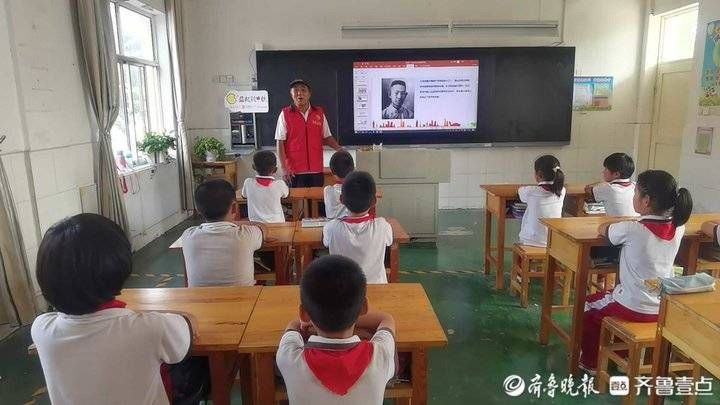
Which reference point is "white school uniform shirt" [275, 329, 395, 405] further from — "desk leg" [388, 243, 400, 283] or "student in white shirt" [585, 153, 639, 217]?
"student in white shirt" [585, 153, 639, 217]

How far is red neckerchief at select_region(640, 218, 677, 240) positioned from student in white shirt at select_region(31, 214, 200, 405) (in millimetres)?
2041

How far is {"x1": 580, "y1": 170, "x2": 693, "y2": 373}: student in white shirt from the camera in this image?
2127 mm

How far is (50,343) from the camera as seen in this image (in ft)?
3.80

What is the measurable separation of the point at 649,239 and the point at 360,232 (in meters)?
1.31

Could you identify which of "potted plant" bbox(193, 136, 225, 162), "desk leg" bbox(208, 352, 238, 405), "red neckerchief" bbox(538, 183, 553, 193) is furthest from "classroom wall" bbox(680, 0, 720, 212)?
"potted plant" bbox(193, 136, 225, 162)

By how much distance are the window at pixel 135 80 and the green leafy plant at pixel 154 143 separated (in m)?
0.12

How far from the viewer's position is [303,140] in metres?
4.62

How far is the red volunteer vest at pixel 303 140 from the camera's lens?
15.1ft

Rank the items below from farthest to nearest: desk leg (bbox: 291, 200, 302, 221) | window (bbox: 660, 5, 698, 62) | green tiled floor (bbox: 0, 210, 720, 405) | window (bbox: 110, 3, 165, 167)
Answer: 1. window (bbox: 660, 5, 698, 62)
2. window (bbox: 110, 3, 165, 167)
3. desk leg (bbox: 291, 200, 302, 221)
4. green tiled floor (bbox: 0, 210, 720, 405)

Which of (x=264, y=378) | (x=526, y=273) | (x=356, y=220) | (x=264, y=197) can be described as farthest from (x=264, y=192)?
(x=264, y=378)

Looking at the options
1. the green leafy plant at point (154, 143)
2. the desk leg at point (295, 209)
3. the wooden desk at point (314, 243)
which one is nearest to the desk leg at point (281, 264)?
the wooden desk at point (314, 243)

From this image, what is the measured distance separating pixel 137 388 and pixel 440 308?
7.89 ft

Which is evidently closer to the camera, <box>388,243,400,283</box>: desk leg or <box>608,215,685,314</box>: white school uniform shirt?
<box>608,215,685,314</box>: white school uniform shirt

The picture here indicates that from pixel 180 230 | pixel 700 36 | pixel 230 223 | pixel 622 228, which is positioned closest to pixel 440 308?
pixel 622 228
